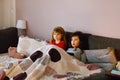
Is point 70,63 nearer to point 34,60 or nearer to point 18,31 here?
point 34,60

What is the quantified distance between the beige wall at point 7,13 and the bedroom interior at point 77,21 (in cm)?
2

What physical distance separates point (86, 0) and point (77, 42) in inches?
22.3

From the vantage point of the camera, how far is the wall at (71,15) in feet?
9.54

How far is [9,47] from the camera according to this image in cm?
350

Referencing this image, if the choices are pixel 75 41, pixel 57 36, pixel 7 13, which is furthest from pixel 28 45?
pixel 7 13

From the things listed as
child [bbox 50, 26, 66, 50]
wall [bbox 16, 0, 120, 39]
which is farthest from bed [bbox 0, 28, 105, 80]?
wall [bbox 16, 0, 120, 39]

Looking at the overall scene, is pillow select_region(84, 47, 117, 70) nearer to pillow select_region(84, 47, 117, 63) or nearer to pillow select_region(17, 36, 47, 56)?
pillow select_region(84, 47, 117, 63)

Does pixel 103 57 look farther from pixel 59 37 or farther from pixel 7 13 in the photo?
pixel 7 13

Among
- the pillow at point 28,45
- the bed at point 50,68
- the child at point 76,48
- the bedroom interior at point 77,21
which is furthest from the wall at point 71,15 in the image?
the bed at point 50,68

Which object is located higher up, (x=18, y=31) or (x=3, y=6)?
(x=3, y=6)

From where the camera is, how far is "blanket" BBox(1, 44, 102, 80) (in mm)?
2326

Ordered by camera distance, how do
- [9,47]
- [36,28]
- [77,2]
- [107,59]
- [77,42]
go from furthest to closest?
1. [36,28]
2. [9,47]
3. [77,2]
4. [77,42]
5. [107,59]

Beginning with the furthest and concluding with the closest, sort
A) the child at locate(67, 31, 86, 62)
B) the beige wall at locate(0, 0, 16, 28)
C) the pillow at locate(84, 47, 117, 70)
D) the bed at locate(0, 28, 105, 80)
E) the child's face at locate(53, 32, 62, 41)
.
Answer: the beige wall at locate(0, 0, 16, 28)
the child's face at locate(53, 32, 62, 41)
the child at locate(67, 31, 86, 62)
the pillow at locate(84, 47, 117, 70)
the bed at locate(0, 28, 105, 80)

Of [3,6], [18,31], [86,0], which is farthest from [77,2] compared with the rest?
[3,6]
